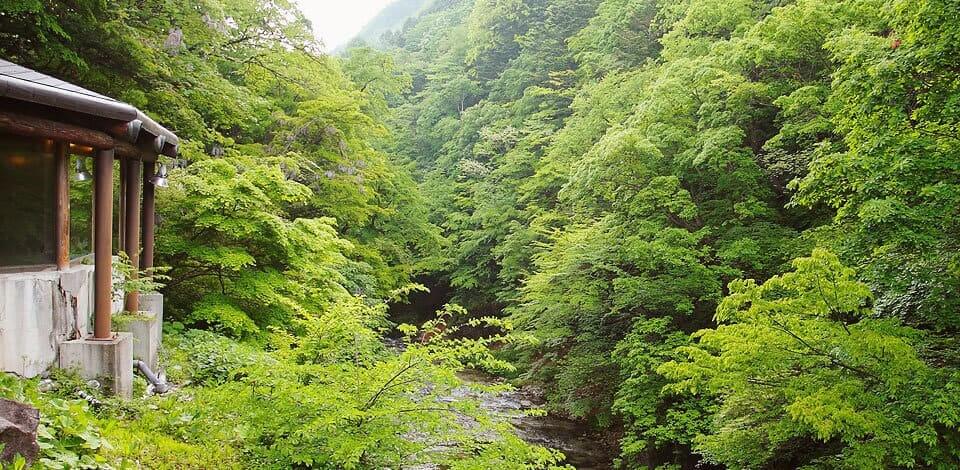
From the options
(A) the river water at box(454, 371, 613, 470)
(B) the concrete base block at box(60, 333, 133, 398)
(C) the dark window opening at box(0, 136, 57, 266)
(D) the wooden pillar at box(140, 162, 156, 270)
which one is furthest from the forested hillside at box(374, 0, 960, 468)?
(D) the wooden pillar at box(140, 162, 156, 270)

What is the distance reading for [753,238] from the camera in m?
11.8

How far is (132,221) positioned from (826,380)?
29.8ft

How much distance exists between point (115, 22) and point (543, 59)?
24.9 m

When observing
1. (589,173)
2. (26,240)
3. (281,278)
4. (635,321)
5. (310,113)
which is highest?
(310,113)

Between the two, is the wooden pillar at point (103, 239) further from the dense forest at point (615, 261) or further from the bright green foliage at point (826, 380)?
the bright green foliage at point (826, 380)

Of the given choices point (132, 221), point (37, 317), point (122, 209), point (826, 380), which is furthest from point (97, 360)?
point (826, 380)

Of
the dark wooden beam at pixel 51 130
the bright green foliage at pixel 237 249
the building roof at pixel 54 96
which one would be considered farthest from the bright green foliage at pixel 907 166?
the dark wooden beam at pixel 51 130

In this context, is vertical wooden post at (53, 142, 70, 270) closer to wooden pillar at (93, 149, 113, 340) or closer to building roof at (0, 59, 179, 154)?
wooden pillar at (93, 149, 113, 340)

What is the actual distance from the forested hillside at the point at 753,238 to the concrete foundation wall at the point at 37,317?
7120mm

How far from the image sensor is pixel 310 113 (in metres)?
16.3

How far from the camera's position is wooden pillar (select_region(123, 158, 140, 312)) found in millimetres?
8469

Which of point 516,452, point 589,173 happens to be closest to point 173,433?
point 516,452

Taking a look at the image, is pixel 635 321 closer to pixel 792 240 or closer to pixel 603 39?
pixel 792 240

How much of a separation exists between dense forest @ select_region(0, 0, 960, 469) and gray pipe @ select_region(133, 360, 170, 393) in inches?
22.4
